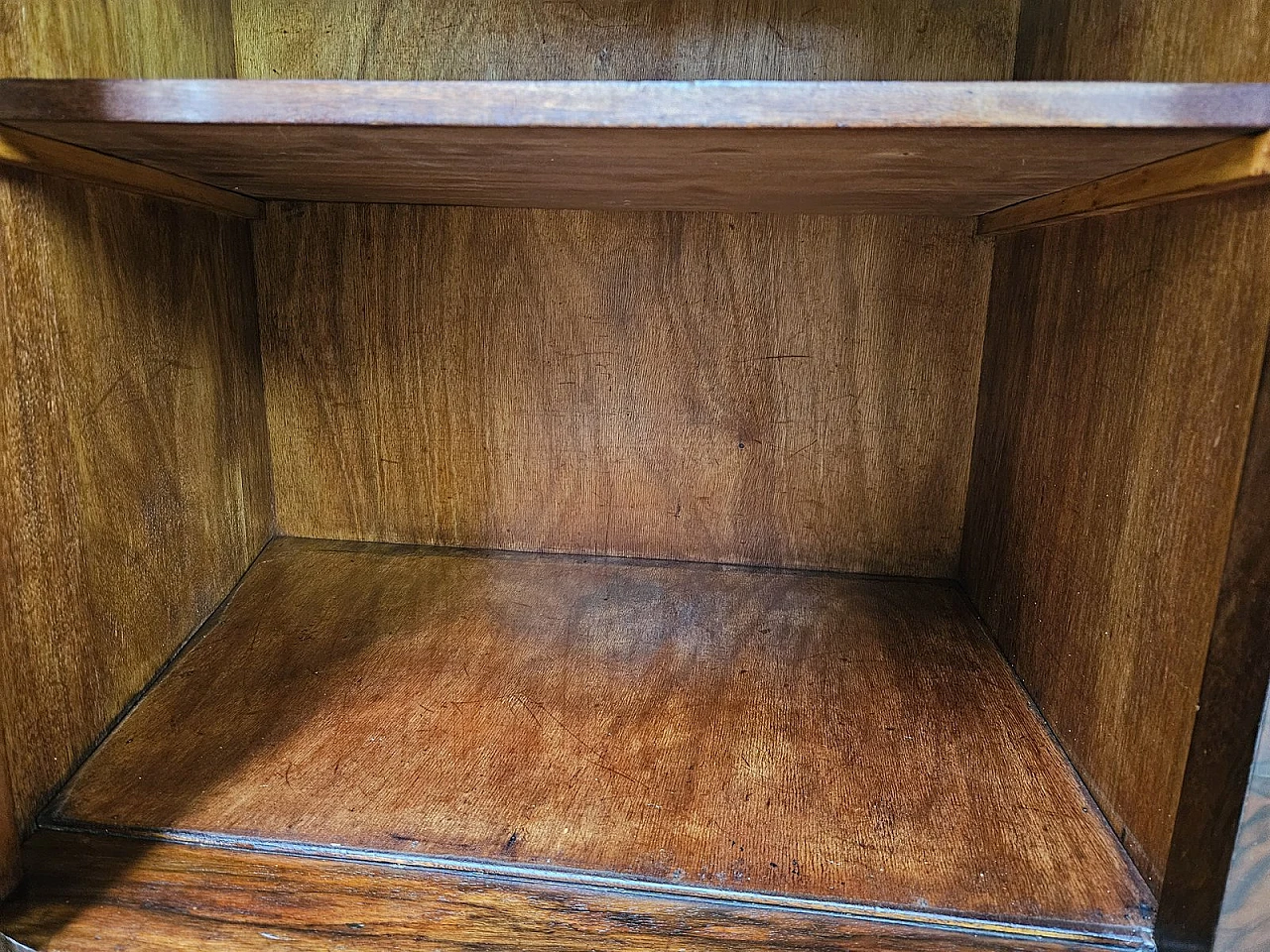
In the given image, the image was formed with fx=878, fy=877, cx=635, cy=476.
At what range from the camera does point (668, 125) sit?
479mm

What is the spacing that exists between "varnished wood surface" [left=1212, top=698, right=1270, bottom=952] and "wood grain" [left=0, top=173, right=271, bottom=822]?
2.50ft

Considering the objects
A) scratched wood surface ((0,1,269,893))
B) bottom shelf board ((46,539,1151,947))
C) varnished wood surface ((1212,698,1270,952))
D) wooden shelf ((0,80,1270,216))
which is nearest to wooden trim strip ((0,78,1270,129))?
wooden shelf ((0,80,1270,216))

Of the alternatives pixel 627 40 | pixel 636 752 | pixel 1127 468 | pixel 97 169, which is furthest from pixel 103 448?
pixel 1127 468

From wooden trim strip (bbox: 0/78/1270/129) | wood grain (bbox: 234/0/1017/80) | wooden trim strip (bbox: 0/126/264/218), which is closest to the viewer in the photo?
wooden trim strip (bbox: 0/78/1270/129)

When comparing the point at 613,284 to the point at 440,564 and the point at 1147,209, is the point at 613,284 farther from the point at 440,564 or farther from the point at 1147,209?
the point at 1147,209

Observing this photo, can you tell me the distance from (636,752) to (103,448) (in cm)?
49

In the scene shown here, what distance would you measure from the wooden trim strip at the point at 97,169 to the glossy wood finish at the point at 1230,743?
29.1 inches

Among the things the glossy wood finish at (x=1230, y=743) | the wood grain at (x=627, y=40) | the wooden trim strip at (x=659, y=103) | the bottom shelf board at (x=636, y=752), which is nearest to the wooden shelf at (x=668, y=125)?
the wooden trim strip at (x=659, y=103)

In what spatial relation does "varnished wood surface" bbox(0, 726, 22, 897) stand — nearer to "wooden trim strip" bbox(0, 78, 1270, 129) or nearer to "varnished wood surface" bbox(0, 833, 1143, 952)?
"varnished wood surface" bbox(0, 833, 1143, 952)

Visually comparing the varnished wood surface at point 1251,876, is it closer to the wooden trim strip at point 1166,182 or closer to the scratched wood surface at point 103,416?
the wooden trim strip at point 1166,182

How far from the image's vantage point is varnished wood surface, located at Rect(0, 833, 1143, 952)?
518 mm

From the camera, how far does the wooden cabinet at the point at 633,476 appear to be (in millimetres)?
514

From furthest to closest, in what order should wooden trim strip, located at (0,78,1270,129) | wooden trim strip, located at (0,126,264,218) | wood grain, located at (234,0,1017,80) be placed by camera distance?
wood grain, located at (234,0,1017,80) → wooden trim strip, located at (0,126,264,218) → wooden trim strip, located at (0,78,1270,129)

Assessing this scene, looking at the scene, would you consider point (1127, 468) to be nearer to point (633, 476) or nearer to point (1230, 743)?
point (1230, 743)
